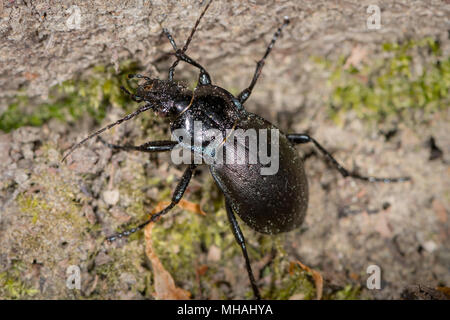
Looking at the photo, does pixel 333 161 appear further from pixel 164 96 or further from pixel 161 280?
pixel 161 280

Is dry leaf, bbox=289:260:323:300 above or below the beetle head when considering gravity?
below

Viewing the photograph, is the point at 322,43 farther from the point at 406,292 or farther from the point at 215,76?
the point at 406,292

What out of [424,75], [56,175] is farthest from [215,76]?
[424,75]

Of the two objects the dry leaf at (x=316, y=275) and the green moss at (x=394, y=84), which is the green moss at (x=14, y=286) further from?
the green moss at (x=394, y=84)

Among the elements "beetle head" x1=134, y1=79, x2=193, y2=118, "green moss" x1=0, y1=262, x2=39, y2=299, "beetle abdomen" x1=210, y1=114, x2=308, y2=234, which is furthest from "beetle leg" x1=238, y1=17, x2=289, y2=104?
"green moss" x1=0, y1=262, x2=39, y2=299

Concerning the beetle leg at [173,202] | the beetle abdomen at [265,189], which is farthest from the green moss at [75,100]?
the beetle abdomen at [265,189]

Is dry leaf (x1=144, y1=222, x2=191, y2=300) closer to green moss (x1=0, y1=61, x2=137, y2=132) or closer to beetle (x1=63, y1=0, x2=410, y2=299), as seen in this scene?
beetle (x1=63, y1=0, x2=410, y2=299)
